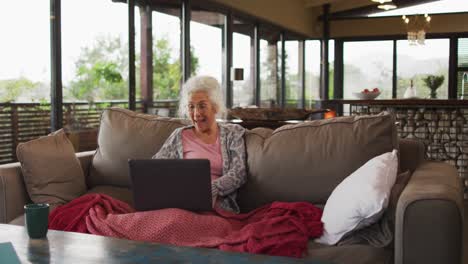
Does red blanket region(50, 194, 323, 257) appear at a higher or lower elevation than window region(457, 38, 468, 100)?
lower

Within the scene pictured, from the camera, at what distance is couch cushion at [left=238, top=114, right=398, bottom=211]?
2734 millimetres

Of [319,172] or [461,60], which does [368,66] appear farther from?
[319,172]

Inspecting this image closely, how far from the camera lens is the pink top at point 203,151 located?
9.75 feet

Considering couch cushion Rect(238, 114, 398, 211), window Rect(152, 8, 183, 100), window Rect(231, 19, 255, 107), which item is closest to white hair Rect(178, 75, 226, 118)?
couch cushion Rect(238, 114, 398, 211)

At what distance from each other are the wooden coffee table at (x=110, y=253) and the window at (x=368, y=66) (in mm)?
11202

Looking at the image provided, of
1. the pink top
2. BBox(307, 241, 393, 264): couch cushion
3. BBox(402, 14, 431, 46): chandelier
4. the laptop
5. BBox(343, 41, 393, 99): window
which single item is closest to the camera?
BBox(307, 241, 393, 264): couch cushion

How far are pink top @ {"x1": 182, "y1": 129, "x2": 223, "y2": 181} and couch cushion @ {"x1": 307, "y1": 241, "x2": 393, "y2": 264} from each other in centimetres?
84

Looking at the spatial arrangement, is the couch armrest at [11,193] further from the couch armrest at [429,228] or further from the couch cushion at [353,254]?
the couch armrest at [429,228]

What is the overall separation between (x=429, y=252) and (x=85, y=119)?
13.1 ft

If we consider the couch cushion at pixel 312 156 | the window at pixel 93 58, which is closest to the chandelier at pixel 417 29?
the window at pixel 93 58

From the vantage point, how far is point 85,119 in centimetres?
534

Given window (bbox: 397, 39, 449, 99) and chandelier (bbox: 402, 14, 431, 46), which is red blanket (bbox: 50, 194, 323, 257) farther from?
window (bbox: 397, 39, 449, 99)

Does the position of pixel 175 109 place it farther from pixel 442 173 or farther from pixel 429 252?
pixel 429 252

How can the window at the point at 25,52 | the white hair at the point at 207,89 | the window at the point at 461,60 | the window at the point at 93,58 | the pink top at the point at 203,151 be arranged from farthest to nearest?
1. the window at the point at 461,60
2. the window at the point at 93,58
3. the window at the point at 25,52
4. the white hair at the point at 207,89
5. the pink top at the point at 203,151
